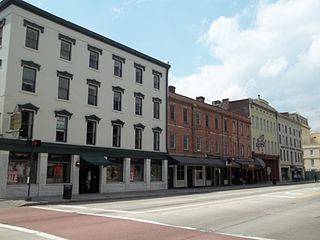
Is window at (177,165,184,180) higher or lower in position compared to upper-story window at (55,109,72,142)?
lower

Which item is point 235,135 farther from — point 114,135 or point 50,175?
point 50,175

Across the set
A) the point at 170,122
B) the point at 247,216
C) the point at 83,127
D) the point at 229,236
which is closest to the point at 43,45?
the point at 83,127

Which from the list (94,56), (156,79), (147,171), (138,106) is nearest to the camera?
(94,56)

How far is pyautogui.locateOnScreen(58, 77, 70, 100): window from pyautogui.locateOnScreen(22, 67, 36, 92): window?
7.55ft

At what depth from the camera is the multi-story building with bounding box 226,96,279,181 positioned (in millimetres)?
58781

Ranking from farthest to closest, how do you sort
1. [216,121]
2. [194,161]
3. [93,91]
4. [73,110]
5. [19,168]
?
[216,121] → [194,161] → [93,91] → [73,110] → [19,168]

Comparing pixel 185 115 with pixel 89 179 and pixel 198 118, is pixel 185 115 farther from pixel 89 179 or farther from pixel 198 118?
pixel 89 179

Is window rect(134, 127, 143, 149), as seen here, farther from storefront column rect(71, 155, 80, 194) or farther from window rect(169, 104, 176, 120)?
storefront column rect(71, 155, 80, 194)

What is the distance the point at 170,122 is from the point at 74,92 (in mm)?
13107

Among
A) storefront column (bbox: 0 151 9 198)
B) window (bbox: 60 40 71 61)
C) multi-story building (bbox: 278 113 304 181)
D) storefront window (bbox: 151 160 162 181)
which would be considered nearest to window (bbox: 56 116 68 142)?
storefront column (bbox: 0 151 9 198)

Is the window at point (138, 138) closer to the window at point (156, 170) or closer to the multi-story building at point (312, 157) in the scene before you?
the window at point (156, 170)

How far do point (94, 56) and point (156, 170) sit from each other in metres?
13.1

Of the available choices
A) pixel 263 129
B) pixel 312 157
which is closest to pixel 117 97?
pixel 263 129

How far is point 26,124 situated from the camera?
25594 millimetres
